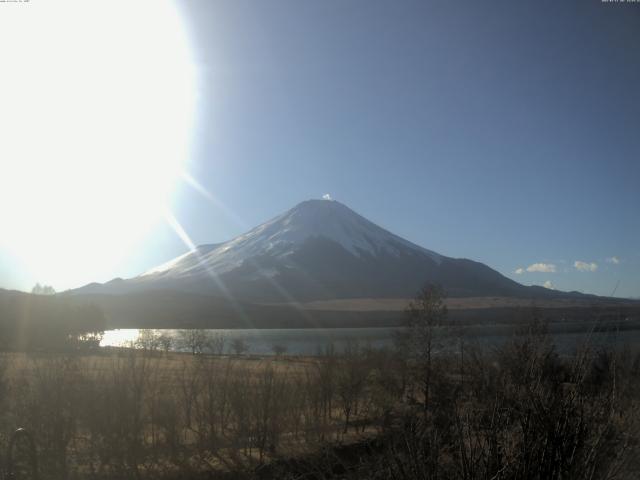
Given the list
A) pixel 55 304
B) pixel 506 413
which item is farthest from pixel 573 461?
pixel 55 304

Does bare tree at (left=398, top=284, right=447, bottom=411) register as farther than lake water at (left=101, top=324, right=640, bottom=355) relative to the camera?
Yes

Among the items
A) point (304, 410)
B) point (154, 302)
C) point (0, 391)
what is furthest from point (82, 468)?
point (154, 302)

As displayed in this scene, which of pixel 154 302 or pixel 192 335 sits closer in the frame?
pixel 192 335

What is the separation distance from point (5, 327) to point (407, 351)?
49.6 m

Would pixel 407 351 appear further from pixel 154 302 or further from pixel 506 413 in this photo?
pixel 154 302

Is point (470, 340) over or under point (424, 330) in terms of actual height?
over

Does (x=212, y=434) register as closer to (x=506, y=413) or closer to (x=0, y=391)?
(x=0, y=391)

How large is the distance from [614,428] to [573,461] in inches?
23.0

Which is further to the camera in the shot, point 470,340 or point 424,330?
point 424,330

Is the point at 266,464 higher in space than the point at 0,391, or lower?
lower

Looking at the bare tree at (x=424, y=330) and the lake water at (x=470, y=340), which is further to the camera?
the bare tree at (x=424, y=330)

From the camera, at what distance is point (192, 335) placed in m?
85.5

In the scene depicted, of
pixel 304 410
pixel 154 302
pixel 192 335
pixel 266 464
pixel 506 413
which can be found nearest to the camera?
pixel 506 413

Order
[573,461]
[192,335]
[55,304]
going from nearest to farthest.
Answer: [573,461]
[55,304]
[192,335]
